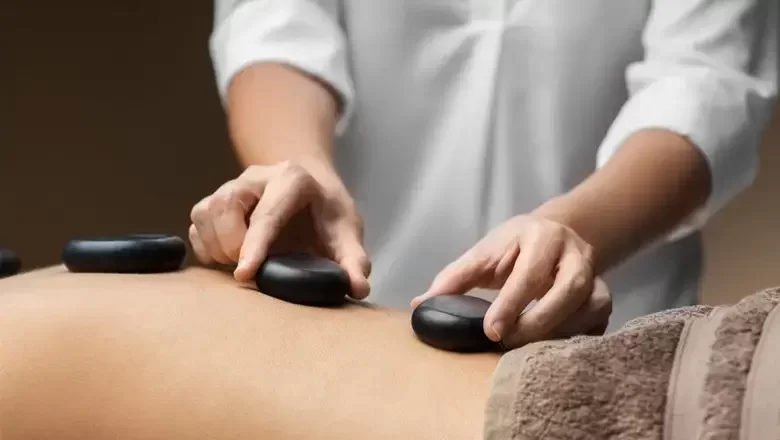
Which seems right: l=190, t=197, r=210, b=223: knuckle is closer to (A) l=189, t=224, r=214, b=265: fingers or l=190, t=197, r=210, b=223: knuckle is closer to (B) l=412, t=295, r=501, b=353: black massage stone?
(A) l=189, t=224, r=214, b=265: fingers

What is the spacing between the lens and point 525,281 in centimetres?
39

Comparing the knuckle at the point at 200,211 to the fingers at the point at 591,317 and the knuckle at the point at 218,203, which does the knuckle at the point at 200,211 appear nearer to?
the knuckle at the point at 218,203

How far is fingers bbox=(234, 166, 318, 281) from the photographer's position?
427 mm

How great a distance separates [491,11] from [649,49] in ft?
0.47

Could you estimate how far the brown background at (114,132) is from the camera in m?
1.17

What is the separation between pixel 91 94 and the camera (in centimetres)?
119

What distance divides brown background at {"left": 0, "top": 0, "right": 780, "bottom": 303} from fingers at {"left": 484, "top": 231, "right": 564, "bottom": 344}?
2.65 ft

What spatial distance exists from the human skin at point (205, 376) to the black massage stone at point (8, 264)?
134 millimetres

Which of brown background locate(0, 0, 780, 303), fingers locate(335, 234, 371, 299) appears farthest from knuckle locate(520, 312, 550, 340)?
brown background locate(0, 0, 780, 303)

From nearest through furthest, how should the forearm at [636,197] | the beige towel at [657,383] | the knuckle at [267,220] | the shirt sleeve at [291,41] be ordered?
the beige towel at [657,383]
the knuckle at [267,220]
the forearm at [636,197]
the shirt sleeve at [291,41]

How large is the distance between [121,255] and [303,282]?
94mm

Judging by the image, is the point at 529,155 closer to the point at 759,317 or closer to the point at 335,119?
the point at 335,119

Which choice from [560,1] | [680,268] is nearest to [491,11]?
[560,1]

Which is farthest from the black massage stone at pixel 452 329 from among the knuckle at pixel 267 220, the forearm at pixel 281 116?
the forearm at pixel 281 116
